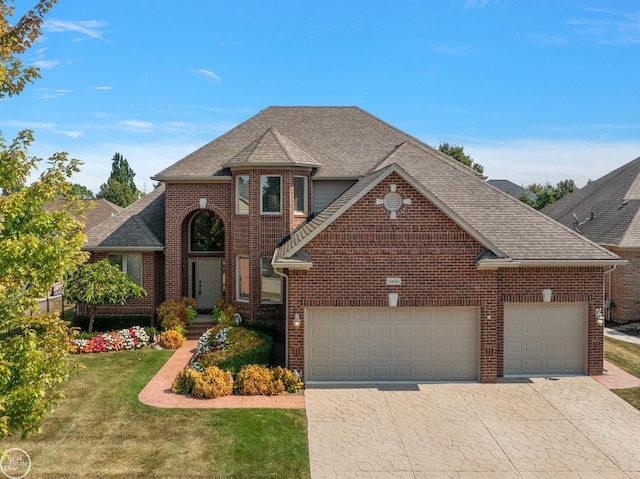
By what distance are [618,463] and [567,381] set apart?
4713 millimetres

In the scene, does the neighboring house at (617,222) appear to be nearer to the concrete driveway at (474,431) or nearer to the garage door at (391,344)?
the concrete driveway at (474,431)

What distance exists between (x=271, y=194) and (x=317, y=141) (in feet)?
15.4

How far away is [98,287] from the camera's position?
55.8ft

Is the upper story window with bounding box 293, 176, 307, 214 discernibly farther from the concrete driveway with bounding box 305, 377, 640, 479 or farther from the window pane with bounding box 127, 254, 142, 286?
the concrete driveway with bounding box 305, 377, 640, 479

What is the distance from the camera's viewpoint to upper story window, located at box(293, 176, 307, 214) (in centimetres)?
1881

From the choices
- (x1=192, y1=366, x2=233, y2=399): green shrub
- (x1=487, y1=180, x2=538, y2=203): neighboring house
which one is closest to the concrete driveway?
(x1=192, y1=366, x2=233, y2=399): green shrub

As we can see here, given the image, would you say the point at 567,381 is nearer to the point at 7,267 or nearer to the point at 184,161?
the point at 7,267

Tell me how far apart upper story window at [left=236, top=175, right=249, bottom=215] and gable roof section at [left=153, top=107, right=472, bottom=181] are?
80 cm

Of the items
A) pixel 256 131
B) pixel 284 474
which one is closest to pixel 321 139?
pixel 256 131

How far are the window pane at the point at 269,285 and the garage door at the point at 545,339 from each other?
27.6 ft

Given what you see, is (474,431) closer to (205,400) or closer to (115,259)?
(205,400)

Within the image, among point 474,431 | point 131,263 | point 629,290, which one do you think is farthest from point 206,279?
point 629,290

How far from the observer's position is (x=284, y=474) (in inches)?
338

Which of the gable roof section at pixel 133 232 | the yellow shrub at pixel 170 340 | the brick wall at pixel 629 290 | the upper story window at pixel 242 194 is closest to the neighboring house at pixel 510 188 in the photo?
the brick wall at pixel 629 290
